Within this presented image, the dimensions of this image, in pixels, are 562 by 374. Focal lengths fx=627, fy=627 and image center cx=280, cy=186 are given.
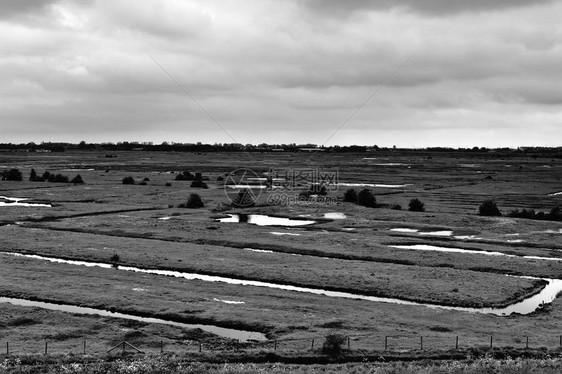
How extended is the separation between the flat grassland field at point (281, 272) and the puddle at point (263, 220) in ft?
7.42

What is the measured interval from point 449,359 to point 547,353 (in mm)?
4356

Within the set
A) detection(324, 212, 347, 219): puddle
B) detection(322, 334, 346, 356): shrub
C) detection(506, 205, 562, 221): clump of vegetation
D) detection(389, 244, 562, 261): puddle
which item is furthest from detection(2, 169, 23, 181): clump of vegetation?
detection(322, 334, 346, 356): shrub

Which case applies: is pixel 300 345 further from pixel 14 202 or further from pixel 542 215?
pixel 14 202

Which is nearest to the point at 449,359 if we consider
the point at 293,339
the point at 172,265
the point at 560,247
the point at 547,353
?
the point at 547,353

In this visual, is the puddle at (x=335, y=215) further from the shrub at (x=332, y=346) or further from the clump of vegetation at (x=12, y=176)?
the clump of vegetation at (x=12, y=176)

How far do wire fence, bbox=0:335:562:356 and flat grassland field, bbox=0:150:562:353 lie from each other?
0.48 feet

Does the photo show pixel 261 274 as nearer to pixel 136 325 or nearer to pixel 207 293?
pixel 207 293

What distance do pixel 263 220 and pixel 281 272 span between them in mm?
29836

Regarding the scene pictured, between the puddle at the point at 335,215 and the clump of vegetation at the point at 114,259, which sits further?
the puddle at the point at 335,215

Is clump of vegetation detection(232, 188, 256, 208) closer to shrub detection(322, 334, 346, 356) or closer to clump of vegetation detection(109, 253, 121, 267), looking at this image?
clump of vegetation detection(109, 253, 121, 267)

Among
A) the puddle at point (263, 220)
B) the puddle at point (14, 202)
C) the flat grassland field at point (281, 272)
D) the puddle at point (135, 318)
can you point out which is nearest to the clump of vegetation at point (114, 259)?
the flat grassland field at point (281, 272)

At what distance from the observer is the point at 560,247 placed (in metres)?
55.6

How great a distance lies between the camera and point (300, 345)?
93.3 feet

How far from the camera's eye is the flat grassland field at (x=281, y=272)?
31.0m
